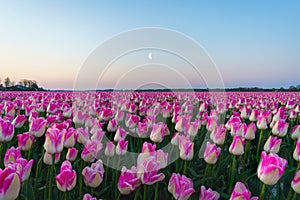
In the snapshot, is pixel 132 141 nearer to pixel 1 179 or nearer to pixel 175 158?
pixel 175 158

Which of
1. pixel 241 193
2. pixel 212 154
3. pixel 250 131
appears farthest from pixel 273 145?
pixel 241 193

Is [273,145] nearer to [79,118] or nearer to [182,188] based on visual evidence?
[182,188]

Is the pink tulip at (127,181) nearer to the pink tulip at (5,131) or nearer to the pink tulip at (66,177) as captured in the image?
the pink tulip at (66,177)

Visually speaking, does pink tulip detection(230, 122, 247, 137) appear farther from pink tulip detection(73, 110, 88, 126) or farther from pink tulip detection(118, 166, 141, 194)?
pink tulip detection(73, 110, 88, 126)

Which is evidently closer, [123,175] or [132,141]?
[123,175]

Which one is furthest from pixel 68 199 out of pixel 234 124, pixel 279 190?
pixel 234 124

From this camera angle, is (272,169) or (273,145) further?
(273,145)

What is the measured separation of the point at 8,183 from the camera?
1167mm

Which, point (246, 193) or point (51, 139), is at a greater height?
point (51, 139)

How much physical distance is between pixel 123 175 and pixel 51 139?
54cm

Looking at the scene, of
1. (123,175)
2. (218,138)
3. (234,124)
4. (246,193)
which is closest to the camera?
(246,193)

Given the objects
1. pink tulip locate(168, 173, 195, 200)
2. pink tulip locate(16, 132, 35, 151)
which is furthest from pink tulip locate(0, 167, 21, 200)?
Result: pink tulip locate(16, 132, 35, 151)

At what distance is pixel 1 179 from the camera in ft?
3.82

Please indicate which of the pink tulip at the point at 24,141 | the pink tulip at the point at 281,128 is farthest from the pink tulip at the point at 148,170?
the pink tulip at the point at 281,128
